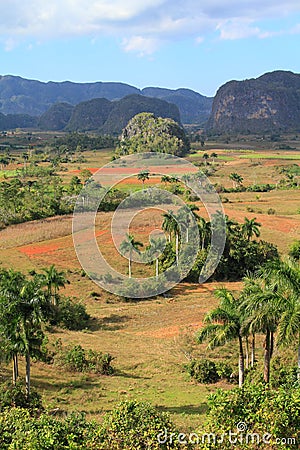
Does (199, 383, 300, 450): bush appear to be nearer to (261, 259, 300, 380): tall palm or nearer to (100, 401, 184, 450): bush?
(100, 401, 184, 450): bush

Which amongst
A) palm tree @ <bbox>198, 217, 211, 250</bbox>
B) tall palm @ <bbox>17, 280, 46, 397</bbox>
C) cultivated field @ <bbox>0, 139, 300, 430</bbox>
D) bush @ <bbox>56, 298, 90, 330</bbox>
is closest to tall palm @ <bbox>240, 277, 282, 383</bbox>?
cultivated field @ <bbox>0, 139, 300, 430</bbox>

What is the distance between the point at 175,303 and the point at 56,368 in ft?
44.3

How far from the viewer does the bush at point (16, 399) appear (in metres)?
17.0

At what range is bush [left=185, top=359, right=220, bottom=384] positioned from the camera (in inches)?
857

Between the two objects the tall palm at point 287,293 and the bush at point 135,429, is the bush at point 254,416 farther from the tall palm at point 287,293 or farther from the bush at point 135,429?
the tall palm at point 287,293

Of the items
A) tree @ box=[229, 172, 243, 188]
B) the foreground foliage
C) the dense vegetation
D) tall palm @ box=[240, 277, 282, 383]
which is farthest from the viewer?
the dense vegetation

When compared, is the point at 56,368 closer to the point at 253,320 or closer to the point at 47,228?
the point at 253,320

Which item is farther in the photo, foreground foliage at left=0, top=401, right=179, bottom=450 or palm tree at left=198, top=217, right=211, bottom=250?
palm tree at left=198, top=217, right=211, bottom=250

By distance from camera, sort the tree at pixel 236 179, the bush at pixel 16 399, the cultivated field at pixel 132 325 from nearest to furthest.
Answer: the bush at pixel 16 399 → the cultivated field at pixel 132 325 → the tree at pixel 236 179

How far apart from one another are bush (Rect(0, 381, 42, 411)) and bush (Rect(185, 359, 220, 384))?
718cm

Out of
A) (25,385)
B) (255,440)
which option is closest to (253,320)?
(255,440)

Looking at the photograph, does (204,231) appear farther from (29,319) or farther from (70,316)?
(29,319)

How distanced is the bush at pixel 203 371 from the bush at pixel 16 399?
283 inches

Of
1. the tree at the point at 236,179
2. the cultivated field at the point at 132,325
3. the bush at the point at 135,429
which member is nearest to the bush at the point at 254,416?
the bush at the point at 135,429
